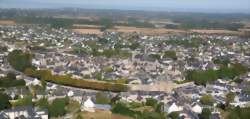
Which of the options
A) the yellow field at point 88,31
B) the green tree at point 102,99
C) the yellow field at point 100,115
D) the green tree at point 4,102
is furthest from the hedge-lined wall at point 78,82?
the yellow field at point 88,31

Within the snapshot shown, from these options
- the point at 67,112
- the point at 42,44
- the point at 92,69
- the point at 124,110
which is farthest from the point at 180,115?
the point at 42,44

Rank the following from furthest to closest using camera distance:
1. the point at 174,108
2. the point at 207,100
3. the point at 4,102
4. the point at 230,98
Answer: the point at 230,98 → the point at 207,100 → the point at 174,108 → the point at 4,102

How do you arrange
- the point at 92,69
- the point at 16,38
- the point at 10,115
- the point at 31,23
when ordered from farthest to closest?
the point at 31,23, the point at 16,38, the point at 92,69, the point at 10,115

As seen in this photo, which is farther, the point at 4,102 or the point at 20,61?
the point at 20,61

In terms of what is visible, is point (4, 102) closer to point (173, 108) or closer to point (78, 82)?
point (173, 108)

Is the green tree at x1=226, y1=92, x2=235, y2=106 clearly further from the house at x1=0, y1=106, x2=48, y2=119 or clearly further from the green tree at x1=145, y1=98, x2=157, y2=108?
the house at x1=0, y1=106, x2=48, y2=119

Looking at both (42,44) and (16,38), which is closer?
(42,44)

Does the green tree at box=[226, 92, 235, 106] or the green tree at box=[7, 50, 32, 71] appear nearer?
→ the green tree at box=[226, 92, 235, 106]

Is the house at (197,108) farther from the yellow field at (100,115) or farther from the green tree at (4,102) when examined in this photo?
the green tree at (4,102)

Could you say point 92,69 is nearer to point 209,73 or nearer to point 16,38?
point 209,73

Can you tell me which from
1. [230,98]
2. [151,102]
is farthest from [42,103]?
[230,98]

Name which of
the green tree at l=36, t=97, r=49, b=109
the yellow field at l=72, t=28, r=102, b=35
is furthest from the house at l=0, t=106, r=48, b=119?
the yellow field at l=72, t=28, r=102, b=35
